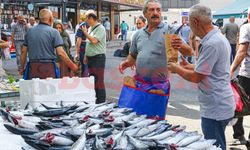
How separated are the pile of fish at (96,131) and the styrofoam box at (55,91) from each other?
0.80 m

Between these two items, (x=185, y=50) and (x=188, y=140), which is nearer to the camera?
(x=188, y=140)

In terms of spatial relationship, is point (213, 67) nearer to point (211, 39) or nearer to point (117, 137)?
point (211, 39)

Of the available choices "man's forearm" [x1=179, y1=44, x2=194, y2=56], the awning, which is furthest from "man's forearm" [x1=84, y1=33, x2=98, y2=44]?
the awning

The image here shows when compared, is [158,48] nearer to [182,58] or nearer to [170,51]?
[182,58]

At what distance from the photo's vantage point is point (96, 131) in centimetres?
287

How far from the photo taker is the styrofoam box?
4.35 meters

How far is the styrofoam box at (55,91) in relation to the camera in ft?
14.3

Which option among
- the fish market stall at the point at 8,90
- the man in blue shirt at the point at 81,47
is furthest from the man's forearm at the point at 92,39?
the man in blue shirt at the point at 81,47

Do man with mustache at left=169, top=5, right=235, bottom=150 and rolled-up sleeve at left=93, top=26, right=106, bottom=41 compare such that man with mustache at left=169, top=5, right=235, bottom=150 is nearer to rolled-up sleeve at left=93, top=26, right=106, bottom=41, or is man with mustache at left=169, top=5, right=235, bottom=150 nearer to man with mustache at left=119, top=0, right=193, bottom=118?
man with mustache at left=119, top=0, right=193, bottom=118

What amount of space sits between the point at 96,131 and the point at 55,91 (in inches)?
63.8

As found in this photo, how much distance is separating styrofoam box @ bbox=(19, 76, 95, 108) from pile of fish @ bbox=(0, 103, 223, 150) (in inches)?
31.3

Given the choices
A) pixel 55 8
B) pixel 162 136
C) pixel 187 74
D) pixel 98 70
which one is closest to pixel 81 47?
pixel 98 70

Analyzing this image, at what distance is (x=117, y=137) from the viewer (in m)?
2.74

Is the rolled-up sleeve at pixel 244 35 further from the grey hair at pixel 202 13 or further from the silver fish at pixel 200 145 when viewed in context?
the silver fish at pixel 200 145
